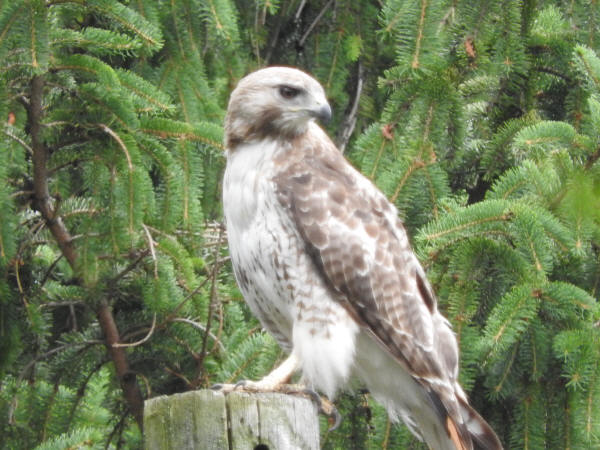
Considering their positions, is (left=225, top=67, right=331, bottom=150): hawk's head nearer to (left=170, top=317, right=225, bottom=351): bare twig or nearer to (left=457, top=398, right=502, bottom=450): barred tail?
→ (left=170, top=317, right=225, bottom=351): bare twig

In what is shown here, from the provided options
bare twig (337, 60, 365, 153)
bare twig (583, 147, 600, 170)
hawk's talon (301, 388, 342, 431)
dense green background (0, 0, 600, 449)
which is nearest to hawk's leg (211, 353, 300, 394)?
hawk's talon (301, 388, 342, 431)

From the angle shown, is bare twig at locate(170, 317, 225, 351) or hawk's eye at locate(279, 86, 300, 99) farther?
bare twig at locate(170, 317, 225, 351)

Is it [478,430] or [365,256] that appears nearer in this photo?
[478,430]

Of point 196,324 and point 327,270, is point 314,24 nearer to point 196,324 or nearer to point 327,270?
point 196,324

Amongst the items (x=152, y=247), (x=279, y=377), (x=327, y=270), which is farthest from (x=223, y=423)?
(x=152, y=247)

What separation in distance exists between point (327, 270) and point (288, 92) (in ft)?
2.58

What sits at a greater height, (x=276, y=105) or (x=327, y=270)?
(x=276, y=105)

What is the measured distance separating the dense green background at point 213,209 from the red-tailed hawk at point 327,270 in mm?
188

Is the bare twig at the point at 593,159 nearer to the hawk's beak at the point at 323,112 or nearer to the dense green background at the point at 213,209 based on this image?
Result: the dense green background at the point at 213,209

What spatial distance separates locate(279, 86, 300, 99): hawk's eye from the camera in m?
3.99

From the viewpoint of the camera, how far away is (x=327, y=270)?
12.2ft

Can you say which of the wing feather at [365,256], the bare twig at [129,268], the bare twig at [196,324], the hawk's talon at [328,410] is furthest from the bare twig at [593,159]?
the bare twig at [129,268]

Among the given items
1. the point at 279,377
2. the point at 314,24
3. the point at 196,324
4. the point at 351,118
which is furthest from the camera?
the point at 351,118

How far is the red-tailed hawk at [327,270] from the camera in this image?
369 centimetres
